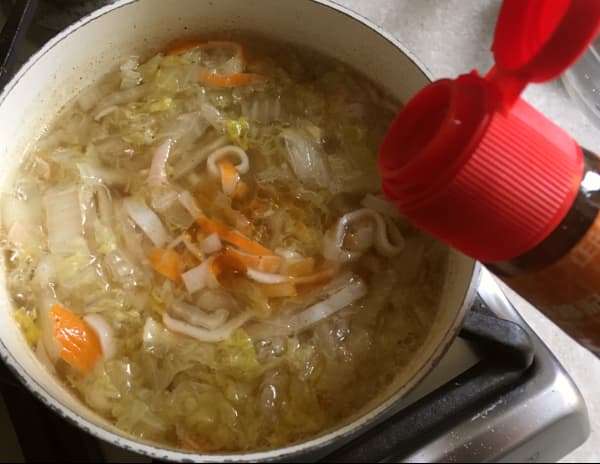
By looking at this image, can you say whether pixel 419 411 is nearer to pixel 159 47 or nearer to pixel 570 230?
pixel 570 230

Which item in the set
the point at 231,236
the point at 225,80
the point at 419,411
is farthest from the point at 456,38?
the point at 419,411

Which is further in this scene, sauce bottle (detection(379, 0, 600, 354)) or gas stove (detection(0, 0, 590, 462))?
gas stove (detection(0, 0, 590, 462))

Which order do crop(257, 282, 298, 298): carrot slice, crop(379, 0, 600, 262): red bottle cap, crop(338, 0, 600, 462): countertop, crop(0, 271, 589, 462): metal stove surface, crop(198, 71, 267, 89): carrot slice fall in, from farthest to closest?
crop(338, 0, 600, 462): countertop < crop(198, 71, 267, 89): carrot slice < crop(257, 282, 298, 298): carrot slice < crop(0, 271, 589, 462): metal stove surface < crop(379, 0, 600, 262): red bottle cap

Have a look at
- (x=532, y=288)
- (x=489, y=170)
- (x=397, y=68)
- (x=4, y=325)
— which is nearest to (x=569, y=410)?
(x=532, y=288)

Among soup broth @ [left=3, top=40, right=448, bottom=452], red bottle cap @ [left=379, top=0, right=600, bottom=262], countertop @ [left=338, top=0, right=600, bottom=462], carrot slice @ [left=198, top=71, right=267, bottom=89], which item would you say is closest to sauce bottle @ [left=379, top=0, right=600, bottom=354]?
red bottle cap @ [left=379, top=0, right=600, bottom=262]

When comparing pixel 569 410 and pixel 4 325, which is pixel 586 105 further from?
pixel 4 325

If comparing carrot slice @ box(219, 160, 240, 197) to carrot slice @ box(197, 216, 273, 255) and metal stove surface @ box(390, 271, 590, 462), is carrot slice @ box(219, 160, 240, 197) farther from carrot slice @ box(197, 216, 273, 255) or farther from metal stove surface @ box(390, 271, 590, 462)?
metal stove surface @ box(390, 271, 590, 462)
